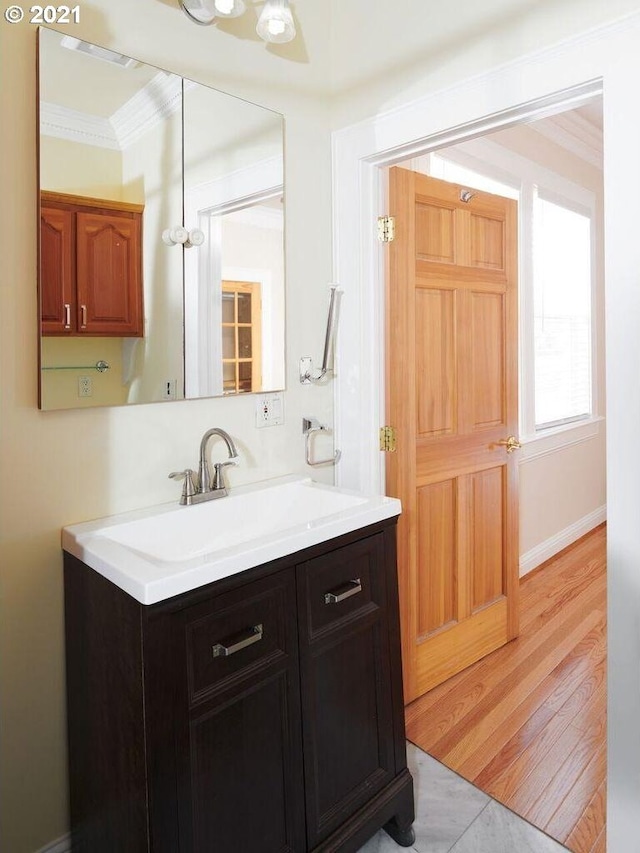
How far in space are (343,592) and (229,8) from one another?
5.36 ft

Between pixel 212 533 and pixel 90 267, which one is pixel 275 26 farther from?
pixel 212 533

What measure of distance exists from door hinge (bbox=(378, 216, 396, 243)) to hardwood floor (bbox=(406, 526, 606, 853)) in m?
1.77

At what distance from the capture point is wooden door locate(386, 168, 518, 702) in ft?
7.09

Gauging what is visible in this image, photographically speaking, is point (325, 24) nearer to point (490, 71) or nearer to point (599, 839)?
point (490, 71)

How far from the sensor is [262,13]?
5.43ft

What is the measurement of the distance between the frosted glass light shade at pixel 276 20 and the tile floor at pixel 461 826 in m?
2.31

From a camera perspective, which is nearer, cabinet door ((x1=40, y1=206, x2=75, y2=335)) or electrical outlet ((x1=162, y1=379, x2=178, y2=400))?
cabinet door ((x1=40, y1=206, x2=75, y2=335))

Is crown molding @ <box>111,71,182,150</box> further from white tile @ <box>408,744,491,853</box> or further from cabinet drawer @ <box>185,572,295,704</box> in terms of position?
white tile @ <box>408,744,491,853</box>

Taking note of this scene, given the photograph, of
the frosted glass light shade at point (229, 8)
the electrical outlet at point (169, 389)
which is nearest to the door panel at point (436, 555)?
the electrical outlet at point (169, 389)

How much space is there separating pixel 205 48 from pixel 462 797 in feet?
7.92

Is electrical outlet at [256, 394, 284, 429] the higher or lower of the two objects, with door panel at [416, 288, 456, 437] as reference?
lower

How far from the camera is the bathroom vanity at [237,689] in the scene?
3.82 feet

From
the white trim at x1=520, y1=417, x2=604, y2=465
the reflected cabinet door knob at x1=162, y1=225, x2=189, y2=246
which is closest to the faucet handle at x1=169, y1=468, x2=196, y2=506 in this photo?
the reflected cabinet door knob at x1=162, y1=225, x2=189, y2=246

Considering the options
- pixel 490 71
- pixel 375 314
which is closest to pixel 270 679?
pixel 375 314
